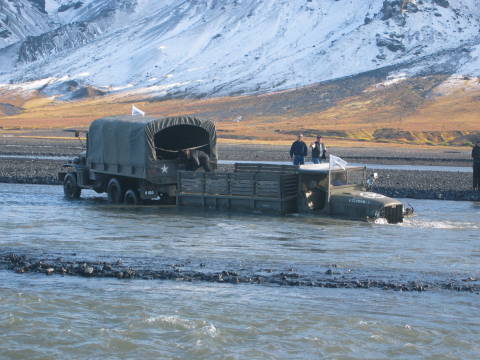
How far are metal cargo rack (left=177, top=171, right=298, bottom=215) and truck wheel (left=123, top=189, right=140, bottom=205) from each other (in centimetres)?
140

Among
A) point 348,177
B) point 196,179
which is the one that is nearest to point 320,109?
point 196,179

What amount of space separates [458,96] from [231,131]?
5858 centimetres

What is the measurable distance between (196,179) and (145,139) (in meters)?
1.87

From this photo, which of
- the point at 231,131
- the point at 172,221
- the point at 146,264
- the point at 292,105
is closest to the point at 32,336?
the point at 146,264

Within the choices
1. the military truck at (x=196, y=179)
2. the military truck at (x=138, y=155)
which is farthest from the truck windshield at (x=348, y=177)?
the military truck at (x=138, y=155)

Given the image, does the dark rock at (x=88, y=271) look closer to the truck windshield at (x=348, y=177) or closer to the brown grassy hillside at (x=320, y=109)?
the truck windshield at (x=348, y=177)

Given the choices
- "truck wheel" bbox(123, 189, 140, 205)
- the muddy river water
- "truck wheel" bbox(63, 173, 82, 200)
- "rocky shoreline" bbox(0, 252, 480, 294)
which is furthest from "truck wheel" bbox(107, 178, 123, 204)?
"rocky shoreline" bbox(0, 252, 480, 294)

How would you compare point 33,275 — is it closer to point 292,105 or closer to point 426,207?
point 426,207

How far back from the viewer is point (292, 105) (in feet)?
492

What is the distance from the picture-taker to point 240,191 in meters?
22.7

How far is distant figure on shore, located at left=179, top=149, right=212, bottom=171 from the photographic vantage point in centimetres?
2400

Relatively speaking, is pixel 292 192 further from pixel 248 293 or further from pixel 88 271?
pixel 248 293

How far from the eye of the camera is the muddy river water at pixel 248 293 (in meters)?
10.6

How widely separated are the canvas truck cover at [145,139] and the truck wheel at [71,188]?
1146 mm
